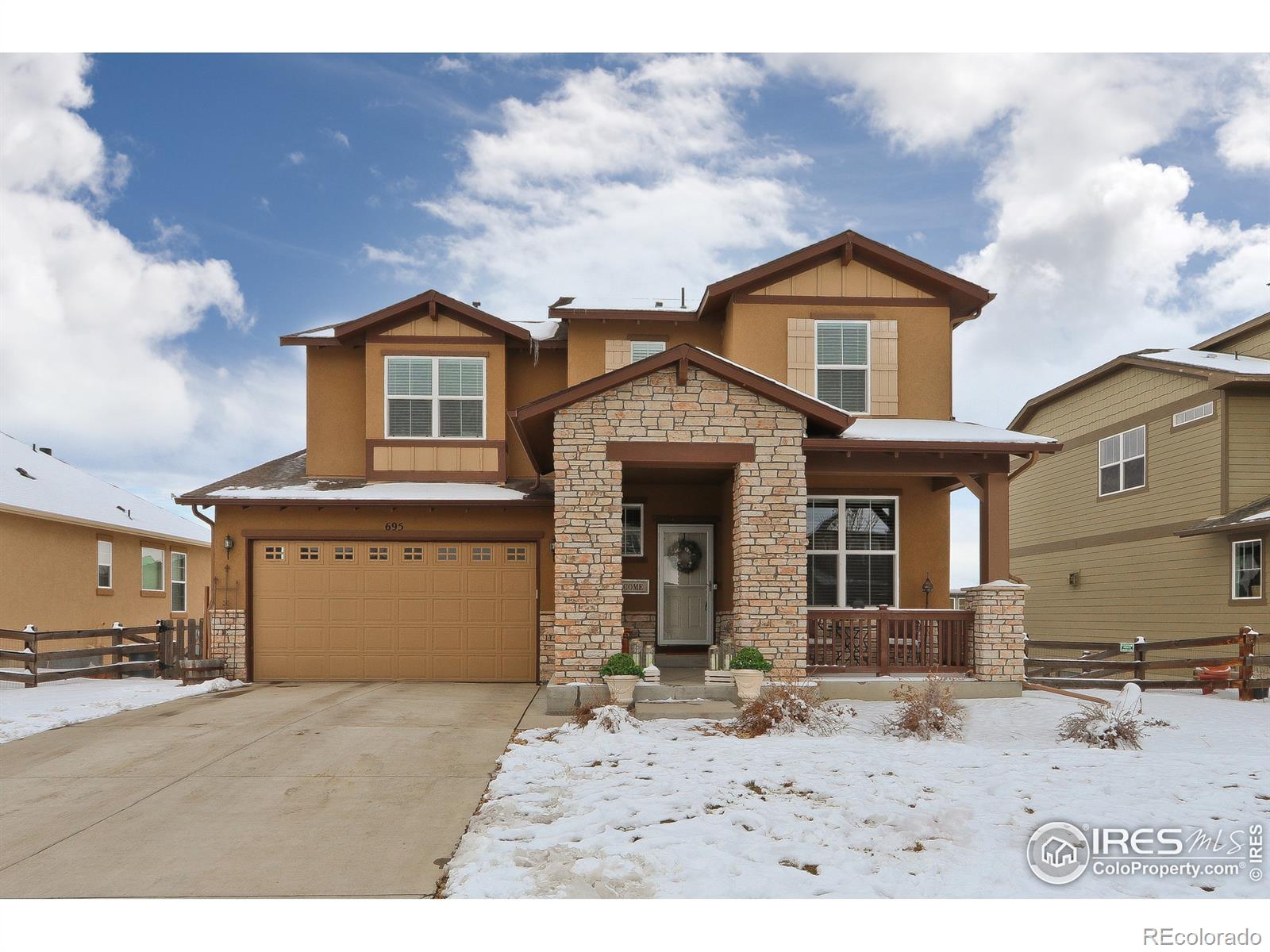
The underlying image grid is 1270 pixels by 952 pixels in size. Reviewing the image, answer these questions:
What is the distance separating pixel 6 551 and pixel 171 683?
5994 millimetres

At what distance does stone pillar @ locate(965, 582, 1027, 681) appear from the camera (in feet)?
37.2

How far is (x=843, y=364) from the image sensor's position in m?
13.8

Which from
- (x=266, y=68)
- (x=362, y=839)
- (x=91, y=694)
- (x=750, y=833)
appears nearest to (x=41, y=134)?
(x=266, y=68)

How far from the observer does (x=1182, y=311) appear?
2006cm

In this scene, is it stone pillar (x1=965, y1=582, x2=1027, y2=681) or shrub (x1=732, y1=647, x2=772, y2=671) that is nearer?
shrub (x1=732, y1=647, x2=772, y2=671)

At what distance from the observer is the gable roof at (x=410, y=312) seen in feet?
48.0

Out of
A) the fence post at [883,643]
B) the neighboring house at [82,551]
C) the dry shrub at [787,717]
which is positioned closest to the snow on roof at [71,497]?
the neighboring house at [82,551]

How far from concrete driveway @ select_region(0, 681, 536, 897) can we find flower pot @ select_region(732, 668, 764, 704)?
2.75 meters

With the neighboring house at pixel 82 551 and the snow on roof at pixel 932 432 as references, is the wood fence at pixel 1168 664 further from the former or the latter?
the neighboring house at pixel 82 551

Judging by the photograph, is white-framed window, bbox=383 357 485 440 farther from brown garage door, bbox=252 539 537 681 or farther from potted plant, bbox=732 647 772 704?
potted plant, bbox=732 647 772 704

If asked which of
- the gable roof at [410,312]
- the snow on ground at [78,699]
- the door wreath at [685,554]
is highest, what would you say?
the gable roof at [410,312]

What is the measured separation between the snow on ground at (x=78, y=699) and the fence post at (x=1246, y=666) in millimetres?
14913

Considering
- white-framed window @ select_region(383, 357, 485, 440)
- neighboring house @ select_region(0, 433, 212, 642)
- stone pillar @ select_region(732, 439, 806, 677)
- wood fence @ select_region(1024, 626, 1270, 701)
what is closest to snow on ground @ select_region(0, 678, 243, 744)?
neighboring house @ select_region(0, 433, 212, 642)

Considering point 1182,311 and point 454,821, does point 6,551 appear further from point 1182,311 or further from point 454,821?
point 1182,311
